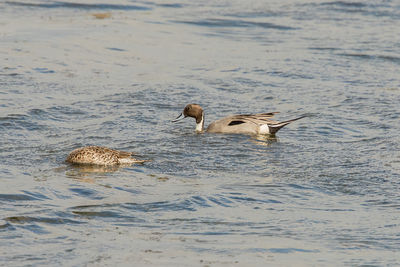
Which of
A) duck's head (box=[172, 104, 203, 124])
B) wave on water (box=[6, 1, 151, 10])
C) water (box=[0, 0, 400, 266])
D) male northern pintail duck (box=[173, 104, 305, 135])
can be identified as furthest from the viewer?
wave on water (box=[6, 1, 151, 10])

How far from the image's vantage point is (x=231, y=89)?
16234 mm

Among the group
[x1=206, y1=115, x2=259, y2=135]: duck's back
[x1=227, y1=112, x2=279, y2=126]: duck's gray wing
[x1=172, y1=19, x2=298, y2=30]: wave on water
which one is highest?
[x1=172, y1=19, x2=298, y2=30]: wave on water

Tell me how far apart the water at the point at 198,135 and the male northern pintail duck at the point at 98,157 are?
0.19 meters

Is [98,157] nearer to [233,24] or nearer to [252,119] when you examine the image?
[252,119]

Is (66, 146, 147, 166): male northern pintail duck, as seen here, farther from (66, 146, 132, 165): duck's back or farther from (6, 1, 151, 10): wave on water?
(6, 1, 151, 10): wave on water

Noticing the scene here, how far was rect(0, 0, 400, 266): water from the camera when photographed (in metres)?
7.71

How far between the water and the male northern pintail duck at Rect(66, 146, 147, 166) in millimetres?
195

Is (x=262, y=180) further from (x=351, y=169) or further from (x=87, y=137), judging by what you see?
(x=87, y=137)

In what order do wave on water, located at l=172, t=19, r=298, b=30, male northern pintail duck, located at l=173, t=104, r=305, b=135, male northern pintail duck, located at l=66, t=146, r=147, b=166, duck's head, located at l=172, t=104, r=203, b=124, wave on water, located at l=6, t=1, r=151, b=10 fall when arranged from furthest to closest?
wave on water, located at l=6, t=1, r=151, b=10 < wave on water, located at l=172, t=19, r=298, b=30 < duck's head, located at l=172, t=104, r=203, b=124 < male northern pintail duck, located at l=173, t=104, r=305, b=135 < male northern pintail duck, located at l=66, t=146, r=147, b=166

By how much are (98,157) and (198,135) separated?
10.1 ft

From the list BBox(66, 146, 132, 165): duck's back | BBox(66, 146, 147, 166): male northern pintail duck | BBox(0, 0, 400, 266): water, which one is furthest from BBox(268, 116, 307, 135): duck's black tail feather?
BBox(66, 146, 132, 165): duck's back

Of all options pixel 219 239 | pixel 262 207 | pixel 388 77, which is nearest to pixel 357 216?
pixel 262 207

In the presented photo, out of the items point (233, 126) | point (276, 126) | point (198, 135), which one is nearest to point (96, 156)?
point (198, 135)

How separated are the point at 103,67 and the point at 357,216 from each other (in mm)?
10006
